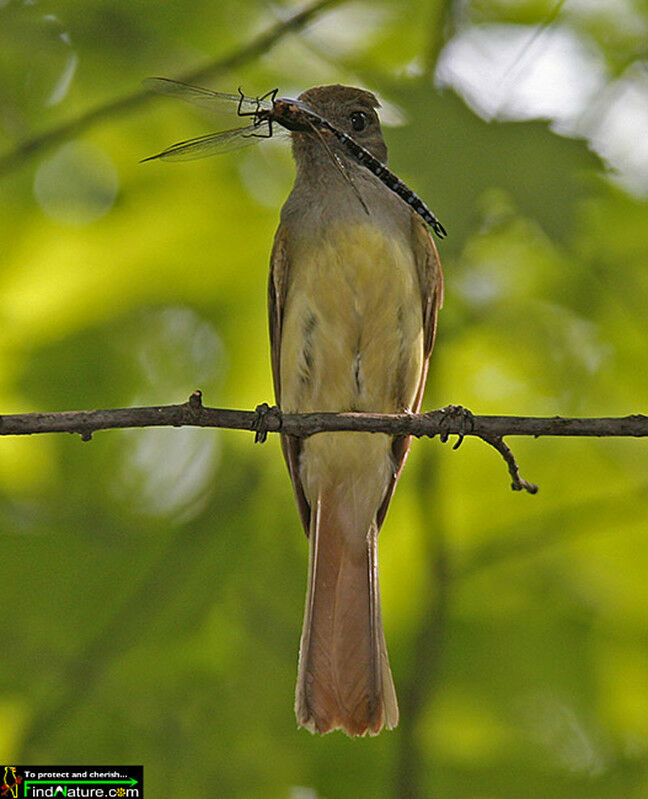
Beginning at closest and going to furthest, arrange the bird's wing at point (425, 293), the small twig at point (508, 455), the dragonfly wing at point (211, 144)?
the small twig at point (508, 455)
the dragonfly wing at point (211, 144)
the bird's wing at point (425, 293)

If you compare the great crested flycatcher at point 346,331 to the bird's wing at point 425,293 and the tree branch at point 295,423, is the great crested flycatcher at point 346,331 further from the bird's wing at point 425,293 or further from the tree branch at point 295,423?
the tree branch at point 295,423

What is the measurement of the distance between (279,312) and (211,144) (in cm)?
86

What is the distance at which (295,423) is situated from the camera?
312 centimetres

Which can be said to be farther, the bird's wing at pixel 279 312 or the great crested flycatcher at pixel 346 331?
the bird's wing at pixel 279 312

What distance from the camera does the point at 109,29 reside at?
386 centimetres

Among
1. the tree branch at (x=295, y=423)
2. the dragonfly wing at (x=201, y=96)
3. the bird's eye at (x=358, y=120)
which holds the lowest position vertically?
the tree branch at (x=295, y=423)

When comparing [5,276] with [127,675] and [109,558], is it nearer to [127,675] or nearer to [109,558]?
[109,558]

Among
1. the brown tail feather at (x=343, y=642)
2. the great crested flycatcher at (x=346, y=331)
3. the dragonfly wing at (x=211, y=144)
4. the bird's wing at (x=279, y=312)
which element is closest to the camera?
the dragonfly wing at (x=211, y=144)

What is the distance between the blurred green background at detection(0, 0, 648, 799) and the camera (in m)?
4.02

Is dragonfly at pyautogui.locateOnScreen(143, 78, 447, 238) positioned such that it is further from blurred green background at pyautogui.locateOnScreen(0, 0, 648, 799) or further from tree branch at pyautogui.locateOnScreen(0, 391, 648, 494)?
tree branch at pyautogui.locateOnScreen(0, 391, 648, 494)

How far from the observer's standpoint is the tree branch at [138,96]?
375 centimetres

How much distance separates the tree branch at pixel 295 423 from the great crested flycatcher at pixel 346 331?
1.24m

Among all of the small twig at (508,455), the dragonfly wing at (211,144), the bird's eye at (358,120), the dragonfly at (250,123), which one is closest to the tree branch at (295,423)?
the small twig at (508,455)

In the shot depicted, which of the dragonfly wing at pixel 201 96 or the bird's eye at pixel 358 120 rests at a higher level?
the bird's eye at pixel 358 120
